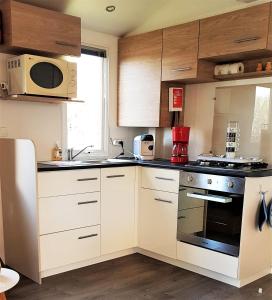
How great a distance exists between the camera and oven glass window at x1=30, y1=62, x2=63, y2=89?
2.67m

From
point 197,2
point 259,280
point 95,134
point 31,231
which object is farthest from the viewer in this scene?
point 95,134

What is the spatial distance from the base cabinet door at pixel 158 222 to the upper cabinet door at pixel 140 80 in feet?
2.53

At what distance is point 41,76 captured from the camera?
2711mm

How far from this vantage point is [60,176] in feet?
8.51

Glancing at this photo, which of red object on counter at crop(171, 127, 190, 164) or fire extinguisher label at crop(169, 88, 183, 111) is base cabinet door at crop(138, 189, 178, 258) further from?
fire extinguisher label at crop(169, 88, 183, 111)

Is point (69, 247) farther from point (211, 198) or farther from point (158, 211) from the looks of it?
point (211, 198)

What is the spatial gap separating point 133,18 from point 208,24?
885mm

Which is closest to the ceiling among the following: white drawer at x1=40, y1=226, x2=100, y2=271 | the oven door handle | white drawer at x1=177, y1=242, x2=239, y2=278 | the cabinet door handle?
the cabinet door handle

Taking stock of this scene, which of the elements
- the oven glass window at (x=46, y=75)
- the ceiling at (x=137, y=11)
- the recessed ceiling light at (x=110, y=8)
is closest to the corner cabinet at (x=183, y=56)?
the ceiling at (x=137, y=11)

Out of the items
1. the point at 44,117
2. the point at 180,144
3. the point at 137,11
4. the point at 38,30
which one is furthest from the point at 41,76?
the point at 180,144

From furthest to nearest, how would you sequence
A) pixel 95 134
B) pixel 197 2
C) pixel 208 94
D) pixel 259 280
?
pixel 95 134, pixel 208 94, pixel 197 2, pixel 259 280

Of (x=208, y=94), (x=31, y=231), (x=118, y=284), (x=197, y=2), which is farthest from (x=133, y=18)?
(x=118, y=284)

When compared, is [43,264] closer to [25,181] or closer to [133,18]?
[25,181]

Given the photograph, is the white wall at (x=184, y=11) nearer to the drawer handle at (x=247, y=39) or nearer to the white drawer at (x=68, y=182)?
the drawer handle at (x=247, y=39)
